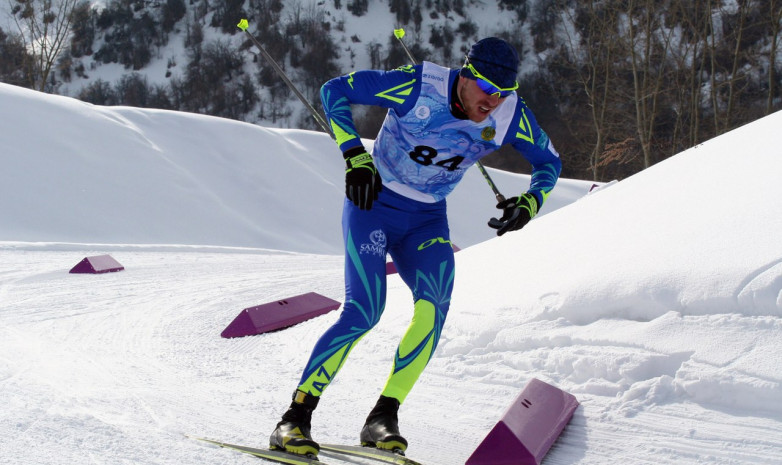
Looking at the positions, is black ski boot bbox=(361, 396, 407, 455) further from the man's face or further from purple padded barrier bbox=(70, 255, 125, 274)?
purple padded barrier bbox=(70, 255, 125, 274)

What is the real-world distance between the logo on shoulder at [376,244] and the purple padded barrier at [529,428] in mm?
826

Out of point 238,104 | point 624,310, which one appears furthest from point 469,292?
point 238,104

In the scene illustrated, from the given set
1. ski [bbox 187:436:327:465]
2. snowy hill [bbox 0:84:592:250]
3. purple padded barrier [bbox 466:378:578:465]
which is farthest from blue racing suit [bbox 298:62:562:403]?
snowy hill [bbox 0:84:592:250]

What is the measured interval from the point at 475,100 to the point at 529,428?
4.38 ft

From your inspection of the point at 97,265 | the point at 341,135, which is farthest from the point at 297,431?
the point at 97,265

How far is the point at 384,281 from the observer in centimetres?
279

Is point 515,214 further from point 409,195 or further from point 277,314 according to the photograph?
point 277,314

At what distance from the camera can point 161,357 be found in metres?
4.22

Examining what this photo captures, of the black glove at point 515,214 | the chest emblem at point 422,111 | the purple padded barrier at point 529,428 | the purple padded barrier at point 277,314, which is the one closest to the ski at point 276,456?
the purple padded barrier at point 529,428

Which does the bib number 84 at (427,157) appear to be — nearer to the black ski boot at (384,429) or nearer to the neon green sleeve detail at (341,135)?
the neon green sleeve detail at (341,135)

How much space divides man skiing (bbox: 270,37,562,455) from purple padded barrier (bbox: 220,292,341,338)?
2.33 metres

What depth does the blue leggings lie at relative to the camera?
2652 mm

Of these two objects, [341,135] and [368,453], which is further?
[341,135]

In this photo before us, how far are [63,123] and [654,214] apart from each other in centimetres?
1084
